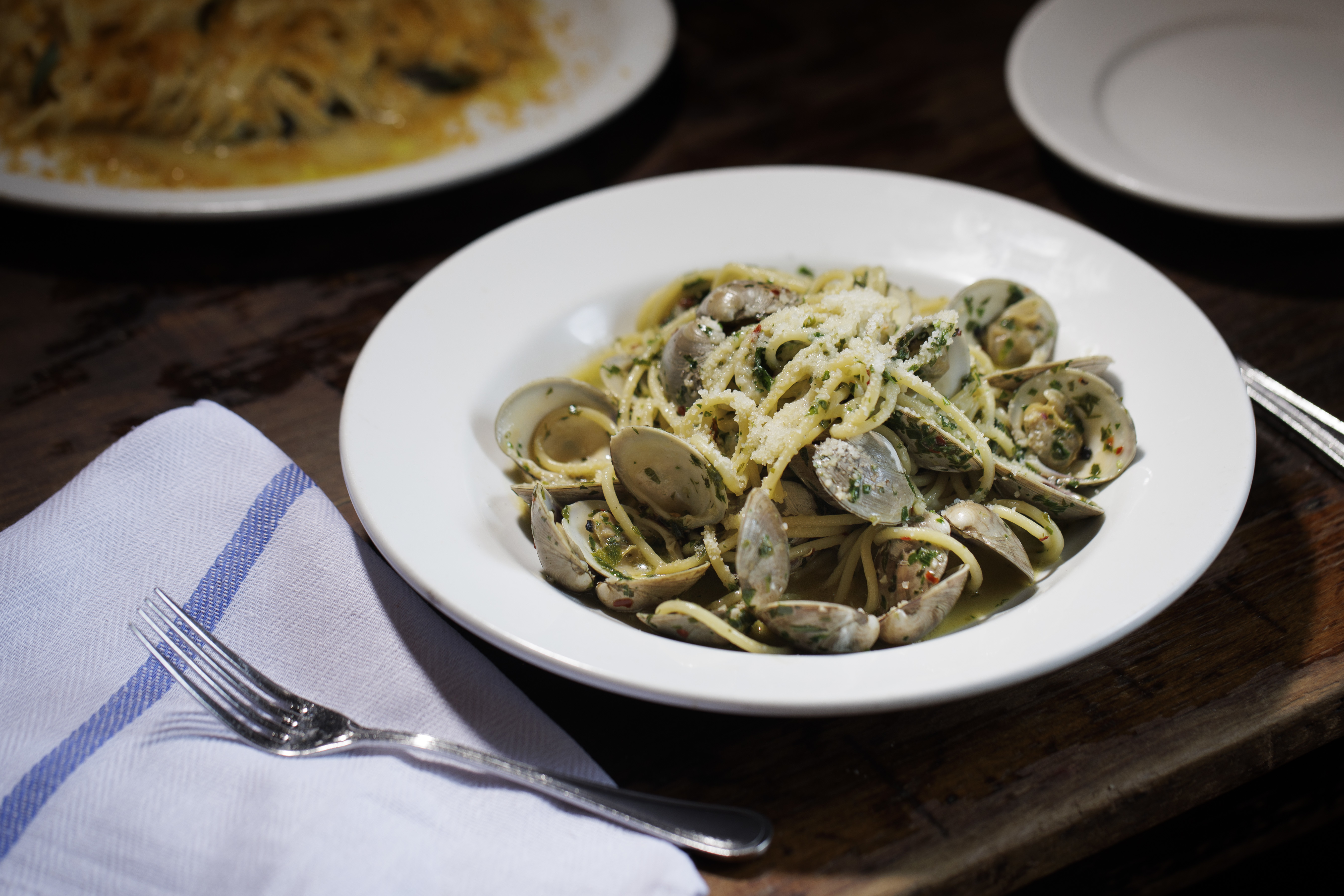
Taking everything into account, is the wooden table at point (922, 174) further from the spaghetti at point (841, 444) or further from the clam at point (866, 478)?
the clam at point (866, 478)

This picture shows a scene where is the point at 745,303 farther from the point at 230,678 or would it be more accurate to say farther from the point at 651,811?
the point at 230,678

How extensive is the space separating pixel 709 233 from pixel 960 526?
4.77 ft

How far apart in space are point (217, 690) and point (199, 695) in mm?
34

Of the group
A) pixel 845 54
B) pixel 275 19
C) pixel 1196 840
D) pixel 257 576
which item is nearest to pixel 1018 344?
pixel 1196 840

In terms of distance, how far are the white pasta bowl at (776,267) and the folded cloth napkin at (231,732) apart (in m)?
0.24

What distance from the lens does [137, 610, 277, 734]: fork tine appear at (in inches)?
74.0

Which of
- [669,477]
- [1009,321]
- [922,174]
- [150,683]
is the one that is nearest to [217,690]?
[150,683]

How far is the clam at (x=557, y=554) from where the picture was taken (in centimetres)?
210

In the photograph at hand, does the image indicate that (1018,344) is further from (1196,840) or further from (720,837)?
(720,837)

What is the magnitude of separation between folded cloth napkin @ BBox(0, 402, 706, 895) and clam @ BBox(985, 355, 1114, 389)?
5.01ft

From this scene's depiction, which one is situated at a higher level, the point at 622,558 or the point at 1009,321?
the point at 1009,321

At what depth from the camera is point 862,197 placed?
3201 mm

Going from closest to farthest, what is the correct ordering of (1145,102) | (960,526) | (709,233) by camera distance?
1. (960,526)
2. (709,233)
3. (1145,102)

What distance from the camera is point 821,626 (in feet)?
6.12
